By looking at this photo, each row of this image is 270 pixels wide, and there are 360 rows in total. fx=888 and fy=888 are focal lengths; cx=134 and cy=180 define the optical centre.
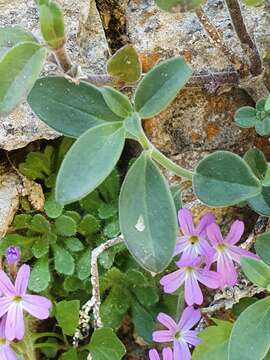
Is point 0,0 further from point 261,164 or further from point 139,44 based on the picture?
point 261,164

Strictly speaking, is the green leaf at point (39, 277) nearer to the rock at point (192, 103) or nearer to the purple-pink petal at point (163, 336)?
the purple-pink petal at point (163, 336)

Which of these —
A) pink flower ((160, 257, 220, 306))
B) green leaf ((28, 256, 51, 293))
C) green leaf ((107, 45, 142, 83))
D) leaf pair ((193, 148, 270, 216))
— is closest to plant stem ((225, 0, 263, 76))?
green leaf ((107, 45, 142, 83))

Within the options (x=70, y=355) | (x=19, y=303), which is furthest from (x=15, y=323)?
(x=70, y=355)

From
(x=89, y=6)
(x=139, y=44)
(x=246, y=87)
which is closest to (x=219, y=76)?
(x=246, y=87)

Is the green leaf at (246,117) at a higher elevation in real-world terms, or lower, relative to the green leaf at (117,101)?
lower

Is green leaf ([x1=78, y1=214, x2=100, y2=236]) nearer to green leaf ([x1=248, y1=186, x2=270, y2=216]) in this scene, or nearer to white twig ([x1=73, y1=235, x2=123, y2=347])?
white twig ([x1=73, y1=235, x2=123, y2=347])

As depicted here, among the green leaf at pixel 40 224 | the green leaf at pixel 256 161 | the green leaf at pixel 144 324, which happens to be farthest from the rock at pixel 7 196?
the green leaf at pixel 256 161
